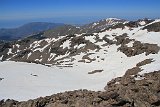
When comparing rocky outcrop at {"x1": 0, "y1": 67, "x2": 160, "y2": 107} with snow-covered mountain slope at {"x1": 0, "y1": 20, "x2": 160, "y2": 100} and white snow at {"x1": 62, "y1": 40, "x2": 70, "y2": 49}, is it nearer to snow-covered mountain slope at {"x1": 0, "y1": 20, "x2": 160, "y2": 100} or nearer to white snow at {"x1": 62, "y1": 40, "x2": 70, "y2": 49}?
snow-covered mountain slope at {"x1": 0, "y1": 20, "x2": 160, "y2": 100}

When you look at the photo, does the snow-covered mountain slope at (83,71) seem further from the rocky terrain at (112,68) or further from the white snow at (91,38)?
the white snow at (91,38)

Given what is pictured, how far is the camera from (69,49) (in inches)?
4993

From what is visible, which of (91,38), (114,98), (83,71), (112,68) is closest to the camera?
(114,98)

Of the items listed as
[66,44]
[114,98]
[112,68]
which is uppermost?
[114,98]

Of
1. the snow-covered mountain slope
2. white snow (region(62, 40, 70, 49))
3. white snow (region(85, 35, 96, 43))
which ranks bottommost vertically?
white snow (region(62, 40, 70, 49))

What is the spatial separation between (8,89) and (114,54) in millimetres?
45332

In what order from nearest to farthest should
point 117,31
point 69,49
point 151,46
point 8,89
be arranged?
1. point 8,89
2. point 151,46
3. point 69,49
4. point 117,31

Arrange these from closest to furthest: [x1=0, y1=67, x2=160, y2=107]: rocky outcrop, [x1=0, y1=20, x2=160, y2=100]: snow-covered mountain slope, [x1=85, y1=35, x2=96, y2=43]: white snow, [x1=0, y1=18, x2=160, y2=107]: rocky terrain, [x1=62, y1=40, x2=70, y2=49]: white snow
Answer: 1. [x1=0, y1=67, x2=160, y2=107]: rocky outcrop
2. [x1=0, y1=18, x2=160, y2=107]: rocky terrain
3. [x1=0, y1=20, x2=160, y2=100]: snow-covered mountain slope
4. [x1=85, y1=35, x2=96, y2=43]: white snow
5. [x1=62, y1=40, x2=70, y2=49]: white snow

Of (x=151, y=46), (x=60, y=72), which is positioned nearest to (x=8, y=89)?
(x=60, y=72)

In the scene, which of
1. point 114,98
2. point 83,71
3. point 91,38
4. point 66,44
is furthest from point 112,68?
point 66,44

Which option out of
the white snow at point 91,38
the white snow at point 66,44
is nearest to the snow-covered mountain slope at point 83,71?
the white snow at point 91,38

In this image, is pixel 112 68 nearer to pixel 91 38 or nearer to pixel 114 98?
pixel 114 98

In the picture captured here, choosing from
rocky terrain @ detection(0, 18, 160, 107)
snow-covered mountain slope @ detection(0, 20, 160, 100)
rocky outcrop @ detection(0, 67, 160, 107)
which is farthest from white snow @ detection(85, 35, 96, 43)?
rocky outcrop @ detection(0, 67, 160, 107)

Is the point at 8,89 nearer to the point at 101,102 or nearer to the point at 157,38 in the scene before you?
the point at 101,102
